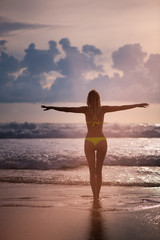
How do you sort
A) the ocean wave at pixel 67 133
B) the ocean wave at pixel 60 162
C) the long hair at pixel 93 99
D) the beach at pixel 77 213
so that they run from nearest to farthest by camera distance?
the beach at pixel 77 213, the long hair at pixel 93 99, the ocean wave at pixel 60 162, the ocean wave at pixel 67 133

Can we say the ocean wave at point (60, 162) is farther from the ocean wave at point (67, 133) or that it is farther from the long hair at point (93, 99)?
the ocean wave at point (67, 133)

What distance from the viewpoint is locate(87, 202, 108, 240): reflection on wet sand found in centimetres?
409

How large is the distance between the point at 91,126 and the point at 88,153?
500 millimetres

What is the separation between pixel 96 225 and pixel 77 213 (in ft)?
2.35

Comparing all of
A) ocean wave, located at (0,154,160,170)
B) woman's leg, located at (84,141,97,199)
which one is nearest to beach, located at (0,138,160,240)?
woman's leg, located at (84,141,97,199)

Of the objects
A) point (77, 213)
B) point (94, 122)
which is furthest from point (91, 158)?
point (77, 213)

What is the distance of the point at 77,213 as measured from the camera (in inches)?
207

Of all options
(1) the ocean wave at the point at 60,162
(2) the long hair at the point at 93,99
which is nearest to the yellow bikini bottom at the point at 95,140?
(2) the long hair at the point at 93,99

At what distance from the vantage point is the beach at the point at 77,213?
4207 millimetres

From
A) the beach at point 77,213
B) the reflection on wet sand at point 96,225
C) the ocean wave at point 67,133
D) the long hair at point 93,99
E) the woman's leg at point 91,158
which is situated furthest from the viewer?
the ocean wave at point 67,133

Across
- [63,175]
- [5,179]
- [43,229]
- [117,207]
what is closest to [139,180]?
[63,175]

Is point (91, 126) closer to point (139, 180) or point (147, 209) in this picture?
point (147, 209)

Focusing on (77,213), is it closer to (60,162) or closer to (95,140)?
(95,140)

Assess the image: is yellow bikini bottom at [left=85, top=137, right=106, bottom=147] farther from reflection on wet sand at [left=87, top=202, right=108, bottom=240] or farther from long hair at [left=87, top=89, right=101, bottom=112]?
Result: reflection on wet sand at [left=87, top=202, right=108, bottom=240]
